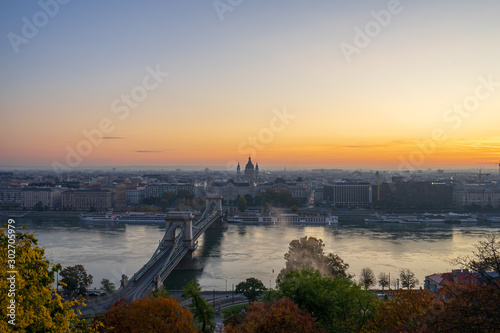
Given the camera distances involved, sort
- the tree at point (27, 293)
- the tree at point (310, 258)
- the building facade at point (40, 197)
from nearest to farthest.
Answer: the tree at point (27, 293)
the tree at point (310, 258)
the building facade at point (40, 197)

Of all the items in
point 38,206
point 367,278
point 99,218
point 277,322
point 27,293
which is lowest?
point 99,218

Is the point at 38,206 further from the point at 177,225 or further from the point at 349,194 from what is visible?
the point at 349,194

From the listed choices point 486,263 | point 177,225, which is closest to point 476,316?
point 486,263

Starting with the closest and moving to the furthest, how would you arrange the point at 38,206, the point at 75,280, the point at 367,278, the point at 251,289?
1. the point at 251,289
2. the point at 75,280
3. the point at 367,278
4. the point at 38,206

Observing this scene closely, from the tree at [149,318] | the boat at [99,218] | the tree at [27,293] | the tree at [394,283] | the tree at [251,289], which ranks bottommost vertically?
the tree at [394,283]

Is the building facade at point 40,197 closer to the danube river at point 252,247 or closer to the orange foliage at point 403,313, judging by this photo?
the danube river at point 252,247

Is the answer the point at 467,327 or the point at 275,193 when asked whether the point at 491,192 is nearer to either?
the point at 275,193

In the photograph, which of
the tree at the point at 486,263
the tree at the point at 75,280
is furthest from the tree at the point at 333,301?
the tree at the point at 75,280

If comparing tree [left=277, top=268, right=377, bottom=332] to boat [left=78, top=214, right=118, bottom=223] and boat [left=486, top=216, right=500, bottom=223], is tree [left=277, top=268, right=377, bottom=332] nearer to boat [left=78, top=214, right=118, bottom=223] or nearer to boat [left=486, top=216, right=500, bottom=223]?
boat [left=78, top=214, right=118, bottom=223]
